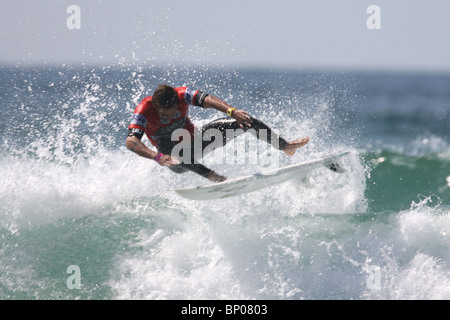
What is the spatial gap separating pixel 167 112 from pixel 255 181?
148cm

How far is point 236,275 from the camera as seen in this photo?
4.83 metres

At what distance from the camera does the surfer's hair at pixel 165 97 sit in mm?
5152

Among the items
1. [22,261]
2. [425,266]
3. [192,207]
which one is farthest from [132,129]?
[425,266]

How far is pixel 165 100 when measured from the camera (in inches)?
204

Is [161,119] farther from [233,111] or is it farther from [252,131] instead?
[252,131]

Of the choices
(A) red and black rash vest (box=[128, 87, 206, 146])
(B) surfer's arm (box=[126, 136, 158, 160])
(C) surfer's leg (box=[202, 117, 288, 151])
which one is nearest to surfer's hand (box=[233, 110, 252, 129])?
(C) surfer's leg (box=[202, 117, 288, 151])

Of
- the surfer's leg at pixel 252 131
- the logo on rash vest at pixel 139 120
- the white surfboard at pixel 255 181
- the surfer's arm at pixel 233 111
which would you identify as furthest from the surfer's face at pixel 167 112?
the white surfboard at pixel 255 181

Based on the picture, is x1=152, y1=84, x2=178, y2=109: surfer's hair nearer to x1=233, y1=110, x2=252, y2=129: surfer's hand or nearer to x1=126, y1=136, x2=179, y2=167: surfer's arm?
x1=126, y1=136, x2=179, y2=167: surfer's arm

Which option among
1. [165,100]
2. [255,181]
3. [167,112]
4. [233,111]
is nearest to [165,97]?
[165,100]

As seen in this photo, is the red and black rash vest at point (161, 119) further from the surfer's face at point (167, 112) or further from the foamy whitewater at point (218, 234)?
the foamy whitewater at point (218, 234)

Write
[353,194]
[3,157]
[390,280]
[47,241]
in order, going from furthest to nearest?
[3,157], [353,194], [47,241], [390,280]

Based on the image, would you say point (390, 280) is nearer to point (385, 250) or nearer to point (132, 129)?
point (385, 250)
